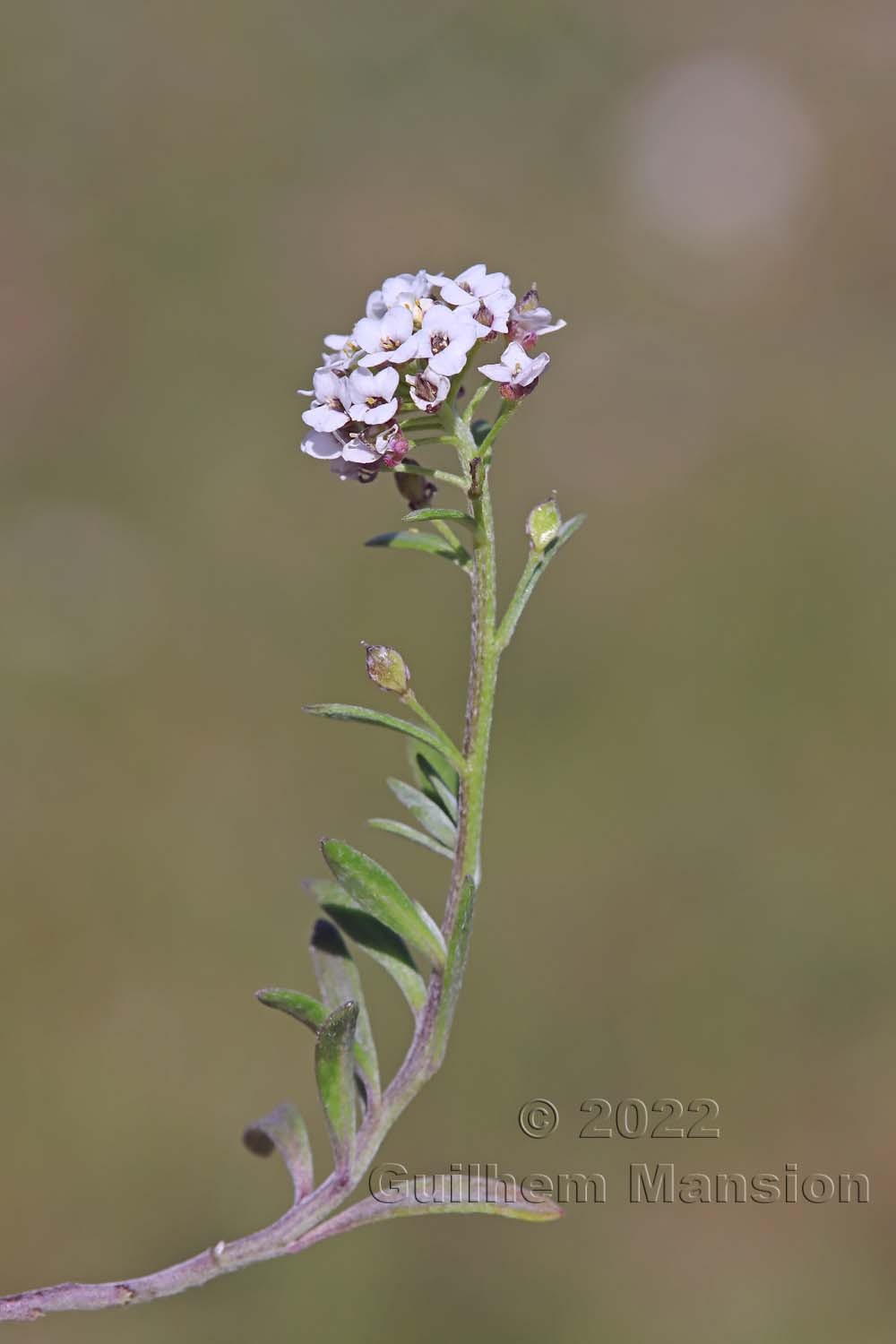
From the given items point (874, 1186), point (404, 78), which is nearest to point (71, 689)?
point (874, 1186)

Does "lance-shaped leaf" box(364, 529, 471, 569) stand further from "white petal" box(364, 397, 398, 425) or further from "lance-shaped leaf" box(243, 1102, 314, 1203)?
"lance-shaped leaf" box(243, 1102, 314, 1203)

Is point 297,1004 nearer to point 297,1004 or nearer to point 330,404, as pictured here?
point 297,1004

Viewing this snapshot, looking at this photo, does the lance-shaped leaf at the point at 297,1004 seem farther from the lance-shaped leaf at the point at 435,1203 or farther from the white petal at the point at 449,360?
the white petal at the point at 449,360

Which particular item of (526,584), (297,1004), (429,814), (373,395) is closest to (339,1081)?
(297,1004)

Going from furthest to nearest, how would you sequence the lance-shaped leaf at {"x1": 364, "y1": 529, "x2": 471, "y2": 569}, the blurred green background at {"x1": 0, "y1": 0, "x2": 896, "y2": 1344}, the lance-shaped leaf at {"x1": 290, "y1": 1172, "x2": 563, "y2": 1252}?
the blurred green background at {"x1": 0, "y1": 0, "x2": 896, "y2": 1344} → the lance-shaped leaf at {"x1": 364, "y1": 529, "x2": 471, "y2": 569} → the lance-shaped leaf at {"x1": 290, "y1": 1172, "x2": 563, "y2": 1252}

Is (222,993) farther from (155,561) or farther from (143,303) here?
(143,303)

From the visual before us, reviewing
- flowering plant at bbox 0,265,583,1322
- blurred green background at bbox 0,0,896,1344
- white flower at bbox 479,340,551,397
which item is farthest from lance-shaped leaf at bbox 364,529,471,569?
blurred green background at bbox 0,0,896,1344
